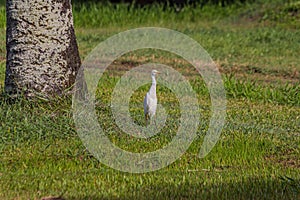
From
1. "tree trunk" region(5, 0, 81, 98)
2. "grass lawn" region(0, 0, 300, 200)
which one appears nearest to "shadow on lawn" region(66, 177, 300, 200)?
"grass lawn" region(0, 0, 300, 200)

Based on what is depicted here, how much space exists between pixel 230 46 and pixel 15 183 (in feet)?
28.8

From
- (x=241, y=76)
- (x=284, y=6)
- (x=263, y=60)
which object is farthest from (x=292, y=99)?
(x=284, y=6)

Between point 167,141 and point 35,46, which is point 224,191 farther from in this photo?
point 35,46

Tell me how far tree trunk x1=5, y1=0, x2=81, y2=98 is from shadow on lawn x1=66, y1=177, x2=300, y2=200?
2.31 m

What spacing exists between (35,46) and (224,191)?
9.32 feet

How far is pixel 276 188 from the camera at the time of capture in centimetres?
627

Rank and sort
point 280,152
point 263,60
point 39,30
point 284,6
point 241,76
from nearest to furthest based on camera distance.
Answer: point 280,152 < point 39,30 < point 241,76 < point 263,60 < point 284,6

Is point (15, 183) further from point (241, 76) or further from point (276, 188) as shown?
point (241, 76)

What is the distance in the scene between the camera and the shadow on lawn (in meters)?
6.05

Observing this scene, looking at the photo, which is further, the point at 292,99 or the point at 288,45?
the point at 288,45

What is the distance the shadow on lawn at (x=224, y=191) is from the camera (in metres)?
6.05

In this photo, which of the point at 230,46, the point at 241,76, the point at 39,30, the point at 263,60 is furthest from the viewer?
the point at 230,46

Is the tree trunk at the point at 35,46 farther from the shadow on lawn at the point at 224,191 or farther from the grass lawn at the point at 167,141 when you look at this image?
the shadow on lawn at the point at 224,191

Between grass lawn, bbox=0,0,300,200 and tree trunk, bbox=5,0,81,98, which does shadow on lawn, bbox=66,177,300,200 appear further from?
tree trunk, bbox=5,0,81,98
